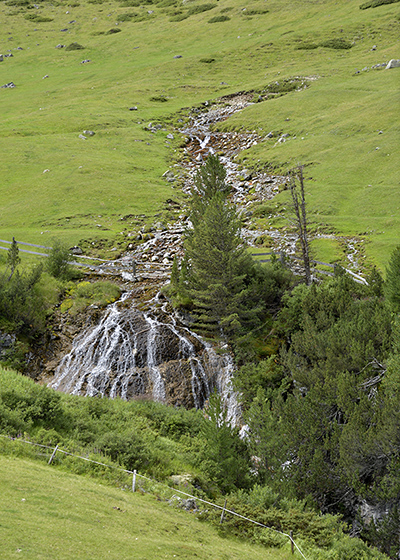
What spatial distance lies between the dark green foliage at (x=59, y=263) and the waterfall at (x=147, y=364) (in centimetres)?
839

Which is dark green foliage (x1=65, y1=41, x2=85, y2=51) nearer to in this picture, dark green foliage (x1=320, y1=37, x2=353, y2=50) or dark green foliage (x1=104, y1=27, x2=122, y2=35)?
dark green foliage (x1=104, y1=27, x2=122, y2=35)

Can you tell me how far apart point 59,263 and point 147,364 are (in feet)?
47.7

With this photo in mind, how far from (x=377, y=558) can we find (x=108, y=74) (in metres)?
136

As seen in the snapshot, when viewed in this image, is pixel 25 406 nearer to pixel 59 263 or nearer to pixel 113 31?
pixel 59 263

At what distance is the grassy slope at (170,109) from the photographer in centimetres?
5347

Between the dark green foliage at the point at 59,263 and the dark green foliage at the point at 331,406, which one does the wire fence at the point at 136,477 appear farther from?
the dark green foliage at the point at 59,263

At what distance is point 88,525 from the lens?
10906 millimetres

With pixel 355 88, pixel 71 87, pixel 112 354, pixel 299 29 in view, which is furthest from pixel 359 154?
pixel 299 29

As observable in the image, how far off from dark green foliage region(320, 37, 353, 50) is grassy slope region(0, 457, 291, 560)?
133 meters

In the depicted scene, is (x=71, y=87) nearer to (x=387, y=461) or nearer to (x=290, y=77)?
(x=290, y=77)

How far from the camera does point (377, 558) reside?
45.4 feet

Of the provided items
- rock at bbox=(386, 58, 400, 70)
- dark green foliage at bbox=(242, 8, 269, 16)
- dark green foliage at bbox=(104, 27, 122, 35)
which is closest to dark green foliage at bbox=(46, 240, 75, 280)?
rock at bbox=(386, 58, 400, 70)

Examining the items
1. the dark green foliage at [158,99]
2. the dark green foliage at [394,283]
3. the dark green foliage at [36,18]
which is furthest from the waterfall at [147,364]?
the dark green foliage at [36,18]

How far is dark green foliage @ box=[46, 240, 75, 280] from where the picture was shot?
3853 cm
